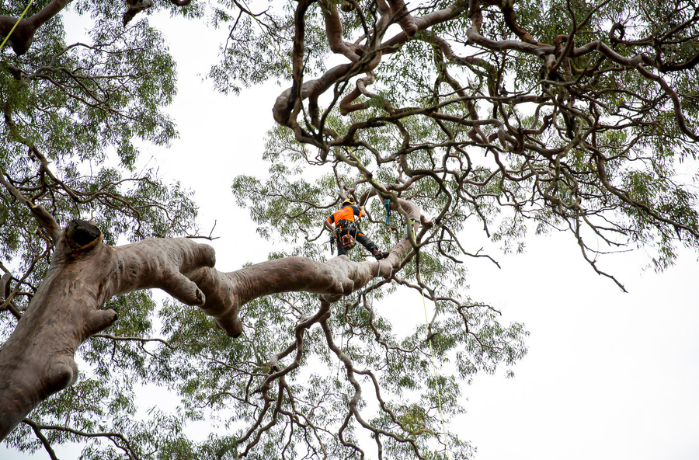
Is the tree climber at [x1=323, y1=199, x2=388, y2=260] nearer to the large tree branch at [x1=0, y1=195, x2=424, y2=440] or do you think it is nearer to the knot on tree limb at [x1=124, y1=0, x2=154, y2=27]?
the large tree branch at [x1=0, y1=195, x2=424, y2=440]

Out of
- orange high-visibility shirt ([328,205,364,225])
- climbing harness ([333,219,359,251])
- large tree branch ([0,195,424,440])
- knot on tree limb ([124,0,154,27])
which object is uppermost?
knot on tree limb ([124,0,154,27])

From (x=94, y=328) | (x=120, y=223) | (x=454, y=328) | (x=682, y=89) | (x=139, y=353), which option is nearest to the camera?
(x=94, y=328)

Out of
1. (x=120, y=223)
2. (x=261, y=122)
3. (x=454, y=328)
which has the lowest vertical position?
(x=120, y=223)

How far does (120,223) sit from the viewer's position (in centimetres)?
584

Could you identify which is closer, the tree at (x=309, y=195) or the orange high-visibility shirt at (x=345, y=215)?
the tree at (x=309, y=195)

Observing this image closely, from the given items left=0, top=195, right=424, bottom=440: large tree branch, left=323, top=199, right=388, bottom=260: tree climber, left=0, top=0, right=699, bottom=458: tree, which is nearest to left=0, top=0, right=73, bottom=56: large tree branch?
left=0, top=0, right=699, bottom=458: tree

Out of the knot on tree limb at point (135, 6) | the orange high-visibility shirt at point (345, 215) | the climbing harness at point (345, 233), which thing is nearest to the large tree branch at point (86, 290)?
the climbing harness at point (345, 233)

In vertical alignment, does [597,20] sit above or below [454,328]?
above

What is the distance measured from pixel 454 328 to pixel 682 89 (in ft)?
14.1

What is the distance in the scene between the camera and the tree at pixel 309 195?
114 inches

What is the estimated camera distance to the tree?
114 inches

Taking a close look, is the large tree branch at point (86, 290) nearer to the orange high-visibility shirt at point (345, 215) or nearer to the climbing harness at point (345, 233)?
the climbing harness at point (345, 233)

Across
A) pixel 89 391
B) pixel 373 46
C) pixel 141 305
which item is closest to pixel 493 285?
pixel 141 305

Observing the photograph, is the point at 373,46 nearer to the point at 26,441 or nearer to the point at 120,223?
the point at 120,223
